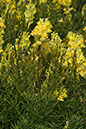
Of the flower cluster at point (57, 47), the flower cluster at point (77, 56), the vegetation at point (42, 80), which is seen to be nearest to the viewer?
the flower cluster at point (77, 56)

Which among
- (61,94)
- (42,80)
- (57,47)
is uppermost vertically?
(57,47)

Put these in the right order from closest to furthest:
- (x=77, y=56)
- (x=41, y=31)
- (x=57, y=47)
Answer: (x=77, y=56) < (x=41, y=31) < (x=57, y=47)

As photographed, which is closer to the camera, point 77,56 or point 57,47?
point 77,56

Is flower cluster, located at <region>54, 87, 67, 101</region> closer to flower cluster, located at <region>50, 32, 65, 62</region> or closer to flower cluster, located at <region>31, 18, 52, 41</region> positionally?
flower cluster, located at <region>50, 32, 65, 62</region>

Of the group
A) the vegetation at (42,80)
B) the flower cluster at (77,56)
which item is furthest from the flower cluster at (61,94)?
the flower cluster at (77,56)

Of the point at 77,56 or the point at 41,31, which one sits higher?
the point at 41,31

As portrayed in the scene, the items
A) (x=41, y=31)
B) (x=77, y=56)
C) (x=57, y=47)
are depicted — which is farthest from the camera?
(x=57, y=47)

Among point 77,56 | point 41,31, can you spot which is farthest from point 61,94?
point 41,31

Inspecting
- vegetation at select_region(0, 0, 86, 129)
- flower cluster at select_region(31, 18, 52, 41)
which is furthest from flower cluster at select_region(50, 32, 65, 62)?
flower cluster at select_region(31, 18, 52, 41)

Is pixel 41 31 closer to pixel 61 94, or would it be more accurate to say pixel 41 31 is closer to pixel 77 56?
pixel 77 56

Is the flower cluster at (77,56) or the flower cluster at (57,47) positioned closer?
the flower cluster at (77,56)

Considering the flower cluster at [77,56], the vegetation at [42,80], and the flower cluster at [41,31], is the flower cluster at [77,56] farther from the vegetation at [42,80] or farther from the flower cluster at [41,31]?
the flower cluster at [41,31]

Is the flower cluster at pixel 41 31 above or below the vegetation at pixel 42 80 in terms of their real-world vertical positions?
above

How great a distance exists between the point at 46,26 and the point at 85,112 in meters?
0.70
